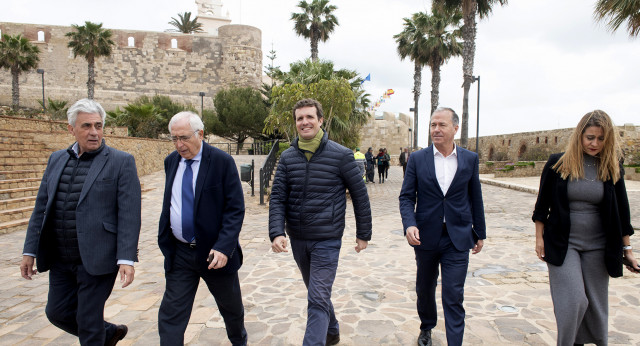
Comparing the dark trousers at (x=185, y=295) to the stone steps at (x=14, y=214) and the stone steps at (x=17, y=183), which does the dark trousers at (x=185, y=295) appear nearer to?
the stone steps at (x=14, y=214)

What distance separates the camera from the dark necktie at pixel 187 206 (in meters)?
2.50

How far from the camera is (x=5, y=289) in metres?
4.57

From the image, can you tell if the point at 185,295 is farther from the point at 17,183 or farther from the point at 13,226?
the point at 17,183

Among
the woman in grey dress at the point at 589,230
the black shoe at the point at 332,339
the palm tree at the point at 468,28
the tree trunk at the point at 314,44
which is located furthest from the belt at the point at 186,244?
the tree trunk at the point at 314,44


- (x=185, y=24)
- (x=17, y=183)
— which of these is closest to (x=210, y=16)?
(x=185, y=24)

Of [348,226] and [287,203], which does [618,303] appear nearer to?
[287,203]

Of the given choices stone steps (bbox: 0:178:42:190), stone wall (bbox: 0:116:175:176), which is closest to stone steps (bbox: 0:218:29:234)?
stone steps (bbox: 0:178:42:190)

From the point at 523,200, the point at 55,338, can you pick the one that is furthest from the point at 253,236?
the point at 523,200

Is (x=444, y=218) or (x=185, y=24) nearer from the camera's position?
(x=444, y=218)

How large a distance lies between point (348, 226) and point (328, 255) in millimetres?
5737

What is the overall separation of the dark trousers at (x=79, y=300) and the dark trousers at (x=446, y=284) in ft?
6.90

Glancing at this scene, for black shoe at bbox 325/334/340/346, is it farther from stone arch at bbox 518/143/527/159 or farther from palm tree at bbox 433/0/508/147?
stone arch at bbox 518/143/527/159

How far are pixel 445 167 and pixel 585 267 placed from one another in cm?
107

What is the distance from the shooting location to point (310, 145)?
2857 millimetres
